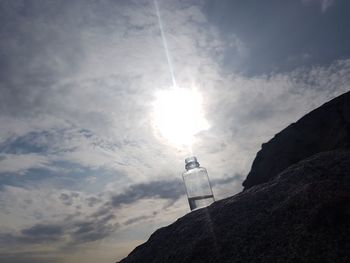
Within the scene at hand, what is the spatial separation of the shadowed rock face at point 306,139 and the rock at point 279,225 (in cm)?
205

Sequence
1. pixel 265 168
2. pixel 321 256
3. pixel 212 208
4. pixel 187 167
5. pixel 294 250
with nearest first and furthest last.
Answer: pixel 321 256 → pixel 294 250 → pixel 212 208 → pixel 187 167 → pixel 265 168

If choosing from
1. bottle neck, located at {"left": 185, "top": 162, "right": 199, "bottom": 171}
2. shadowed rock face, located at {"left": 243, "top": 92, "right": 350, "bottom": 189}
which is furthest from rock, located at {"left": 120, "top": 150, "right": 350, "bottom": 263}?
shadowed rock face, located at {"left": 243, "top": 92, "right": 350, "bottom": 189}

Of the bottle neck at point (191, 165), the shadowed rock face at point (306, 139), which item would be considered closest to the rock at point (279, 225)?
the bottle neck at point (191, 165)

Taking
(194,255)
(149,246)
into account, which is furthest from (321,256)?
(149,246)

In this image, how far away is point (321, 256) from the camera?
462 cm

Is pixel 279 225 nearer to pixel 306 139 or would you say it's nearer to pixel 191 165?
pixel 191 165

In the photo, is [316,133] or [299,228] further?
[316,133]

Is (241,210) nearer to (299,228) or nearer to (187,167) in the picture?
(299,228)

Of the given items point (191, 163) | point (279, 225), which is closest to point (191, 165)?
point (191, 163)

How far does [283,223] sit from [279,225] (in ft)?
0.25

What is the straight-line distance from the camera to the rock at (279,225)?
4988 mm

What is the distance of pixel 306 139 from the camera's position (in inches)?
439

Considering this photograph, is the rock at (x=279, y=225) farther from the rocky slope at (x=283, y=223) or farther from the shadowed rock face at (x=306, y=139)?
the shadowed rock face at (x=306, y=139)

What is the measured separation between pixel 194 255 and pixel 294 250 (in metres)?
2.12
